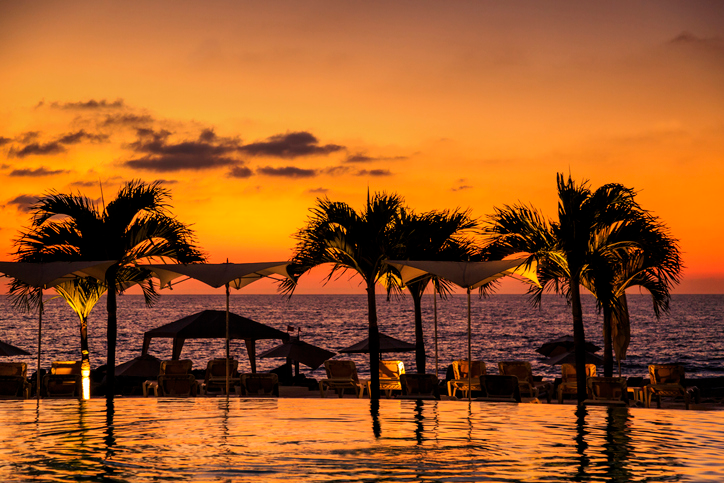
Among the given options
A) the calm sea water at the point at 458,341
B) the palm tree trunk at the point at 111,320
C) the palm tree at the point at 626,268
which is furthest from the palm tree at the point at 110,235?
the calm sea water at the point at 458,341

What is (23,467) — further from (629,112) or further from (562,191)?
(629,112)

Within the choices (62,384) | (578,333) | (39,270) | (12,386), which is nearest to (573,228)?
(578,333)

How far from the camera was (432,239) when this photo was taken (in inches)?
813

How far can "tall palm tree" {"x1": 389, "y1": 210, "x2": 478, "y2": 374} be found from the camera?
748 inches

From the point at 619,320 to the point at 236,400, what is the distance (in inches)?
407

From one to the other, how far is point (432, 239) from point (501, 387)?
5.54 metres

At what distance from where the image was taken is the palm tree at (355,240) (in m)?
18.0

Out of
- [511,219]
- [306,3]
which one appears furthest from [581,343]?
[306,3]

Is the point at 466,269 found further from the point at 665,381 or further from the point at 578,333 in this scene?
the point at 665,381

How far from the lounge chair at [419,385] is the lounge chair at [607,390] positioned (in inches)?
139

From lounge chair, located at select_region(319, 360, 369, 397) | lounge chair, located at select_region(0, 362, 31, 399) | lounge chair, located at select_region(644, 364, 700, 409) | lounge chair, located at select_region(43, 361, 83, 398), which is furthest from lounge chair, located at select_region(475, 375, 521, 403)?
lounge chair, located at select_region(0, 362, 31, 399)

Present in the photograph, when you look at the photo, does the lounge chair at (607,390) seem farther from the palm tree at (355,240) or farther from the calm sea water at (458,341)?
the calm sea water at (458,341)

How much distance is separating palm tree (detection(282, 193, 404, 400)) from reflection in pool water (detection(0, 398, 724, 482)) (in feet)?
11.5

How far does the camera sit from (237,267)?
1652cm
